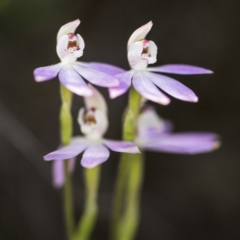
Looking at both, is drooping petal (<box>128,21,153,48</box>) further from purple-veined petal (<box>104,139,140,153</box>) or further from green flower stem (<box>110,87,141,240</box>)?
purple-veined petal (<box>104,139,140,153</box>)

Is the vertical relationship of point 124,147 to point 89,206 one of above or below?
above

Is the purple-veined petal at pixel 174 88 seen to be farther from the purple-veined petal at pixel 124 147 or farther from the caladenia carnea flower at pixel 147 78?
the purple-veined petal at pixel 124 147

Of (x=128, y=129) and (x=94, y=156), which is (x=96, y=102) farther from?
(x=94, y=156)

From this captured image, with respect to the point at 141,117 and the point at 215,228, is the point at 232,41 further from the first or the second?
the point at 141,117

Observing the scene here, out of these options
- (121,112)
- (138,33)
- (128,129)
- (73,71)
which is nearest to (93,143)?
(128,129)

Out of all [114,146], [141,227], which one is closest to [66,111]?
[114,146]
